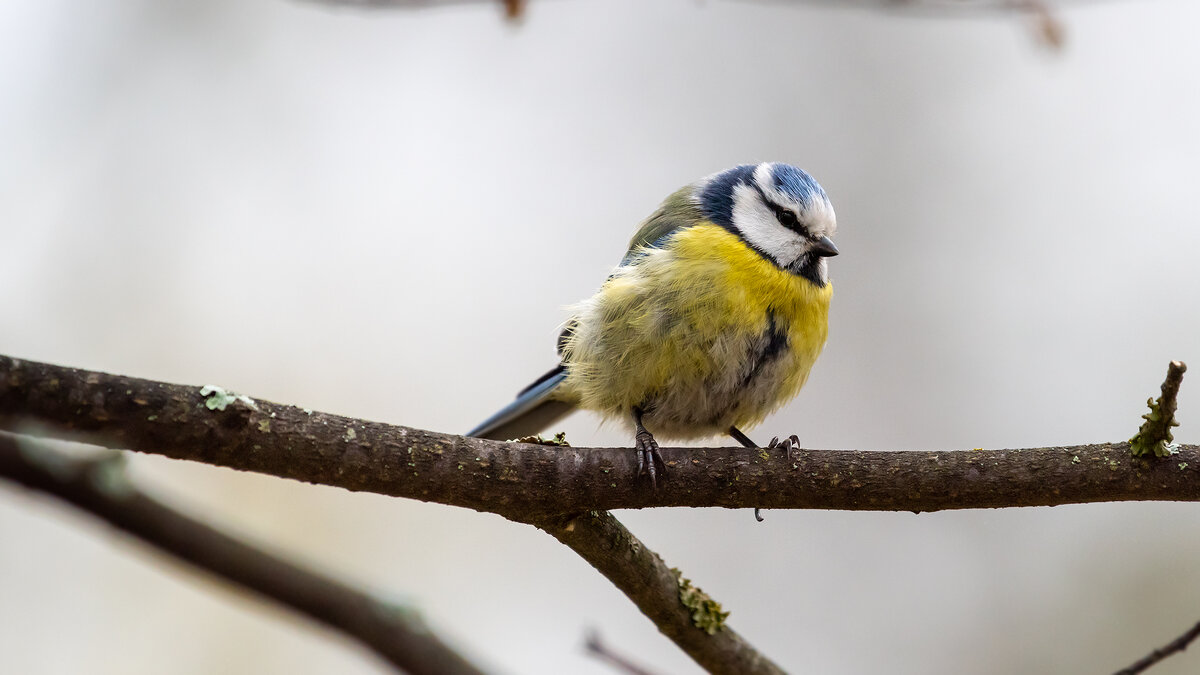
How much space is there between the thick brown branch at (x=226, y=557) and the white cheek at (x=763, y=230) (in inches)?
59.2

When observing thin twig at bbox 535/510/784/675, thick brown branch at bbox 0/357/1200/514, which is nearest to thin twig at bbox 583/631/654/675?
thin twig at bbox 535/510/784/675

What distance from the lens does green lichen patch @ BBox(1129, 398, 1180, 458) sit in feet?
6.15

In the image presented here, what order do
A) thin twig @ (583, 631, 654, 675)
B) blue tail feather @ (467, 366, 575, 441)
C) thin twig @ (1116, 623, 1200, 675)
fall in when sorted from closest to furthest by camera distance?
thin twig @ (1116, 623, 1200, 675)
thin twig @ (583, 631, 654, 675)
blue tail feather @ (467, 366, 575, 441)

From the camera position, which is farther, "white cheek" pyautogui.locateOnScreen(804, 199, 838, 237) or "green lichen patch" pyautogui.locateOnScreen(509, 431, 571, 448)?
"white cheek" pyautogui.locateOnScreen(804, 199, 838, 237)

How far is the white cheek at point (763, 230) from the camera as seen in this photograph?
288 cm

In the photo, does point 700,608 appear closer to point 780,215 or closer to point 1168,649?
point 1168,649

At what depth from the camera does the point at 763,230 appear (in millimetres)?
2961

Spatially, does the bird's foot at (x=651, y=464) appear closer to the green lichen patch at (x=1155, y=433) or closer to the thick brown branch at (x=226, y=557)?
the thick brown branch at (x=226, y=557)

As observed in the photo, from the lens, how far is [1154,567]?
446cm

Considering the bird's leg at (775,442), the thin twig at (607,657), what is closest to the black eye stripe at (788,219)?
the bird's leg at (775,442)

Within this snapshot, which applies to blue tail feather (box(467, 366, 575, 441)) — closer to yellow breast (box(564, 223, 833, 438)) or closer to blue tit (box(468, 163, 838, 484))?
blue tit (box(468, 163, 838, 484))

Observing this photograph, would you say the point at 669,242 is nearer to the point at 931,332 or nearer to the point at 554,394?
the point at 554,394

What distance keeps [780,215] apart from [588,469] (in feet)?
4.33

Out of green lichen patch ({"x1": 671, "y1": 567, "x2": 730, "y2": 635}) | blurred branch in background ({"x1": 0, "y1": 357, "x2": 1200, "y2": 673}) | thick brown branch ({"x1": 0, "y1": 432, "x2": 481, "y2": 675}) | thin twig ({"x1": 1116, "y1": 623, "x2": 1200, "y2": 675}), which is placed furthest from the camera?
green lichen patch ({"x1": 671, "y1": 567, "x2": 730, "y2": 635})
